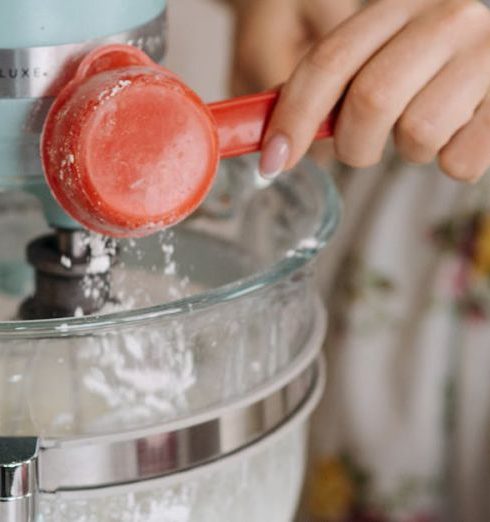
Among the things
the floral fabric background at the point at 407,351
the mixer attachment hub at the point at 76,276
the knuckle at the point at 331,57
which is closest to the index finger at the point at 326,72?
the knuckle at the point at 331,57

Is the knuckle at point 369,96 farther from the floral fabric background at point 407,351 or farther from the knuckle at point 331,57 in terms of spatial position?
the floral fabric background at point 407,351

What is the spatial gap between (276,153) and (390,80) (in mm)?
66

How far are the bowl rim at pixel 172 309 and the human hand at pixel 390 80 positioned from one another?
5 centimetres

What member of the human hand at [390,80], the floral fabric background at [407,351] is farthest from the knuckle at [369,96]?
the floral fabric background at [407,351]

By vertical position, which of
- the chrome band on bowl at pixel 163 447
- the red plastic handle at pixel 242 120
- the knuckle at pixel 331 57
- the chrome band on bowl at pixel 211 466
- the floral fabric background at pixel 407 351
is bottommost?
the floral fabric background at pixel 407 351

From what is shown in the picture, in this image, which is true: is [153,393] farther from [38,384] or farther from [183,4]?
[183,4]

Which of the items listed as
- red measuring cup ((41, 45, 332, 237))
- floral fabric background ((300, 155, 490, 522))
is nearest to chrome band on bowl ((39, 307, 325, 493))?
red measuring cup ((41, 45, 332, 237))

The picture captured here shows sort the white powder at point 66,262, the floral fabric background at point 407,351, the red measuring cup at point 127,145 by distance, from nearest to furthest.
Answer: the red measuring cup at point 127,145 → the white powder at point 66,262 → the floral fabric background at point 407,351

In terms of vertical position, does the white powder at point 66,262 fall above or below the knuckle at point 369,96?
below

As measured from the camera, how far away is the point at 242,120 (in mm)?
526

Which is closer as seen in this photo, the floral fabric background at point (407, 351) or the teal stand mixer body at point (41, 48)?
the teal stand mixer body at point (41, 48)

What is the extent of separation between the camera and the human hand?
533 millimetres

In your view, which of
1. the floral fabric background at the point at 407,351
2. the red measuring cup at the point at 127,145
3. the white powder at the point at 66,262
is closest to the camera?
the red measuring cup at the point at 127,145

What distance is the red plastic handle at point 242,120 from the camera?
52 cm
